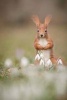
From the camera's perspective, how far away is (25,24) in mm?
3197

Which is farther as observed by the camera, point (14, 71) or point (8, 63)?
point (8, 63)

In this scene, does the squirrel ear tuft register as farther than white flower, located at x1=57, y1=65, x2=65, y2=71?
Yes

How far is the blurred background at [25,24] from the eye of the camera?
3133mm

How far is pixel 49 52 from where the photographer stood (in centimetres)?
302

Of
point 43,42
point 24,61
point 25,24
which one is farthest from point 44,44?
point 25,24

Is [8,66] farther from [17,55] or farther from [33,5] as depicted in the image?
[33,5]

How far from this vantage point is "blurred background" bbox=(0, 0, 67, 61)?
313cm

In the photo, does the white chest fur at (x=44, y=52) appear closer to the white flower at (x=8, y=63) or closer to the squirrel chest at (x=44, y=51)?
the squirrel chest at (x=44, y=51)

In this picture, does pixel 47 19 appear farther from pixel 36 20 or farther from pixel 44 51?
pixel 44 51

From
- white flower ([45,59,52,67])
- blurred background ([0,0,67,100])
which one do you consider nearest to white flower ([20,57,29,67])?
blurred background ([0,0,67,100])

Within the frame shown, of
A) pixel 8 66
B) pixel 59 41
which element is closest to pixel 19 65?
pixel 8 66

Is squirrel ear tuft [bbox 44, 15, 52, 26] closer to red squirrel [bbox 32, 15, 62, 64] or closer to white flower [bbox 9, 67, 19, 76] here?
red squirrel [bbox 32, 15, 62, 64]

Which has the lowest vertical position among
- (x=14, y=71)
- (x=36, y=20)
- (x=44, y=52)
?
(x=14, y=71)

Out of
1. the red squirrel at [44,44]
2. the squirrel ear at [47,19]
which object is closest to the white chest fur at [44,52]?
the red squirrel at [44,44]
